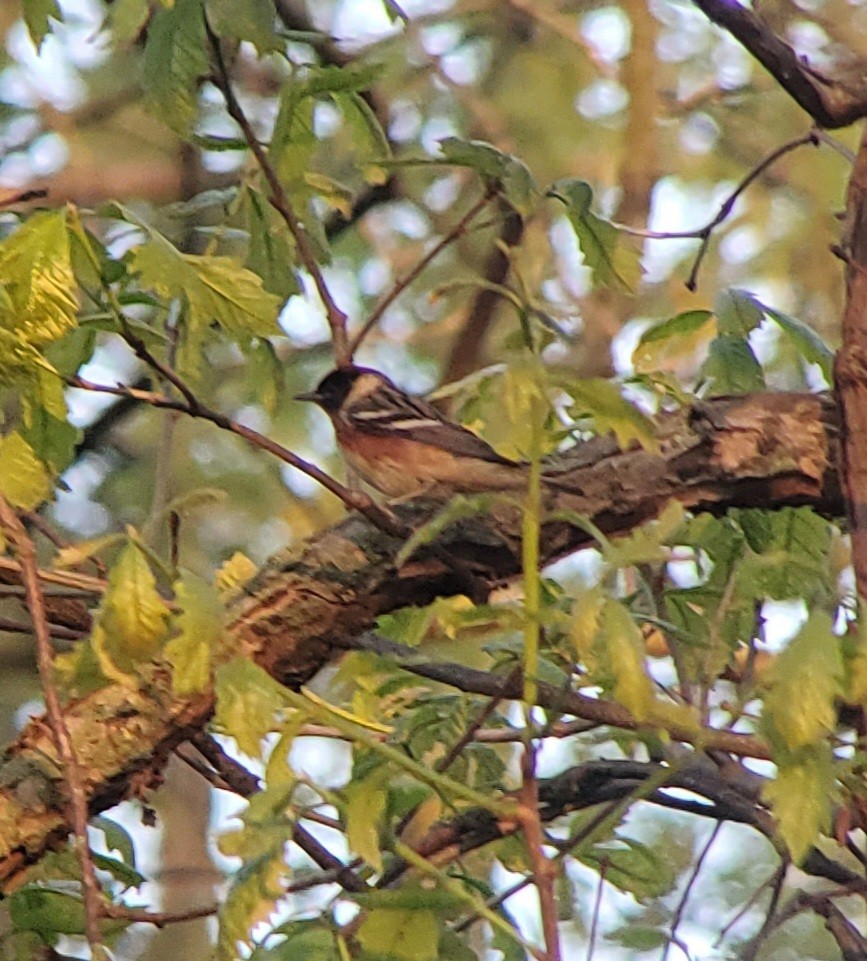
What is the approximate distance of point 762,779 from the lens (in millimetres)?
1871

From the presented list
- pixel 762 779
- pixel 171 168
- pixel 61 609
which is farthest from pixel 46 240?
pixel 171 168

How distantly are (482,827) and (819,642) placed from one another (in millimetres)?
653

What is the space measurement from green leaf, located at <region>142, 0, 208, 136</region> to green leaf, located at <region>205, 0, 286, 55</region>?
0.10 ft

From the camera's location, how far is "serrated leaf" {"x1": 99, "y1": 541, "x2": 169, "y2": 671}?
136 centimetres

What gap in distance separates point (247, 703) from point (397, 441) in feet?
5.77

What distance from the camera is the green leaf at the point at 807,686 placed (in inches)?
45.4

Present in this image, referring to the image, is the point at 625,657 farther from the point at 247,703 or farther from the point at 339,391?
the point at 339,391

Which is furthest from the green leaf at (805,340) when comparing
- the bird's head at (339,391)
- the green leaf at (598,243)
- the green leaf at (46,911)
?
the bird's head at (339,391)

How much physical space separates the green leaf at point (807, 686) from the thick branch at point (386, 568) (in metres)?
0.62

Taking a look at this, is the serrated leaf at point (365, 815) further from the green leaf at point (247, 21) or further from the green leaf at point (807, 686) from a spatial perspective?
the green leaf at point (247, 21)

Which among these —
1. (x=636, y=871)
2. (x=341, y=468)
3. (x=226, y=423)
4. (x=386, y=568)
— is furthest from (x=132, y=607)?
(x=341, y=468)

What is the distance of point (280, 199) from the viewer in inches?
67.5

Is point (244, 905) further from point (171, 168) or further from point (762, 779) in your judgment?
point (171, 168)

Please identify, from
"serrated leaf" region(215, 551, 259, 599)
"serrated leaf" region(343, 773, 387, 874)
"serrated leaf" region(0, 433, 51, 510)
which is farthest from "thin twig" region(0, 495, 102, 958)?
"serrated leaf" region(215, 551, 259, 599)
